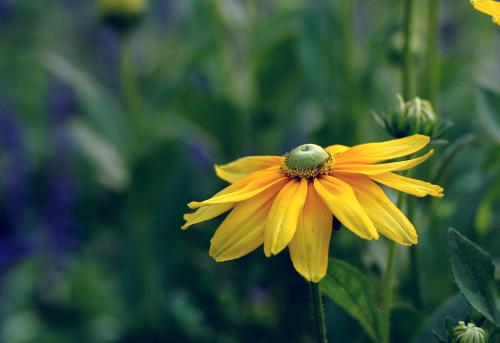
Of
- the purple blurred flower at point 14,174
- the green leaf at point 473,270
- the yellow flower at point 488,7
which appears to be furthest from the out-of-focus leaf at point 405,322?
the purple blurred flower at point 14,174

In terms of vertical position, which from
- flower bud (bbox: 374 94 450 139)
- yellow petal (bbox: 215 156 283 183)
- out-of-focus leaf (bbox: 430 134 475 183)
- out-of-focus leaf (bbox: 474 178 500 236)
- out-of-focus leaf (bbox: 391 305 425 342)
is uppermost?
out-of-focus leaf (bbox: 474 178 500 236)

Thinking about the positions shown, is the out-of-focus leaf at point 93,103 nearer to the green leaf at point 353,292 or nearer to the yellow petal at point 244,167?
the yellow petal at point 244,167

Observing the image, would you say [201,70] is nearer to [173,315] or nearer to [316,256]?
[173,315]

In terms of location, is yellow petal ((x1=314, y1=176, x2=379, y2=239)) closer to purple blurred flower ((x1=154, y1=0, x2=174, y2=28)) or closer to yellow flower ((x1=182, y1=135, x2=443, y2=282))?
yellow flower ((x1=182, y1=135, x2=443, y2=282))

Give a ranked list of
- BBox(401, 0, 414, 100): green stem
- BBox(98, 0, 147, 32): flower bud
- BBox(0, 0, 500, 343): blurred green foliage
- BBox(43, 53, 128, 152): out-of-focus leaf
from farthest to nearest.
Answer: BBox(43, 53, 128, 152): out-of-focus leaf, BBox(98, 0, 147, 32): flower bud, BBox(0, 0, 500, 343): blurred green foliage, BBox(401, 0, 414, 100): green stem

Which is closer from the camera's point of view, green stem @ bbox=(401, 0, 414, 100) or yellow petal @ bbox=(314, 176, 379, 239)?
yellow petal @ bbox=(314, 176, 379, 239)

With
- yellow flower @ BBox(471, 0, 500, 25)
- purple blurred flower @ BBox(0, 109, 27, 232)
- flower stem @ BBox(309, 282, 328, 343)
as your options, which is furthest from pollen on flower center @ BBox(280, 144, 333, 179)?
purple blurred flower @ BBox(0, 109, 27, 232)
